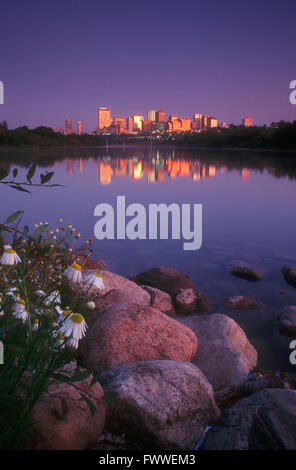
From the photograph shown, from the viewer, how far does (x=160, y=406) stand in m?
3.37

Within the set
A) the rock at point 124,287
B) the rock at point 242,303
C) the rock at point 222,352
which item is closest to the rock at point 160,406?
the rock at point 222,352

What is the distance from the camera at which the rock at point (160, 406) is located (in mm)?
3273

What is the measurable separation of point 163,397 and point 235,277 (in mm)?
6856

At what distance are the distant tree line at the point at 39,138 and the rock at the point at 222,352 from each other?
84.3 metres

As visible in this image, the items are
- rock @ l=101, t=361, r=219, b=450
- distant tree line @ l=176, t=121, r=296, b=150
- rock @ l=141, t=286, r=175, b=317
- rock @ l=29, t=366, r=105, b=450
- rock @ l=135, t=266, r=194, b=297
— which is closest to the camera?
rock @ l=29, t=366, r=105, b=450

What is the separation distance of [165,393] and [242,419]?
733mm

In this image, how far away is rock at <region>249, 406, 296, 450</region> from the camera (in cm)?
265

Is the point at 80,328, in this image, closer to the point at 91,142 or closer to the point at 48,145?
the point at 48,145

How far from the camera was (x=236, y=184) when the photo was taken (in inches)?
1271

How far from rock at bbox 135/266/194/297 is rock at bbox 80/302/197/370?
3.37 metres

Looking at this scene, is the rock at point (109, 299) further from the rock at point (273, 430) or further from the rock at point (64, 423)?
the rock at point (273, 430)

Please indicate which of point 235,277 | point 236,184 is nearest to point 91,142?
point 236,184

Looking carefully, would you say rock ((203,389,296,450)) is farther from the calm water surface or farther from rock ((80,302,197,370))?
the calm water surface

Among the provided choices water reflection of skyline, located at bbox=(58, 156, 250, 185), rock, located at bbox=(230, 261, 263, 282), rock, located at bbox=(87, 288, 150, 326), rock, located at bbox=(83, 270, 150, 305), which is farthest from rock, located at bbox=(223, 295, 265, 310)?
water reflection of skyline, located at bbox=(58, 156, 250, 185)
